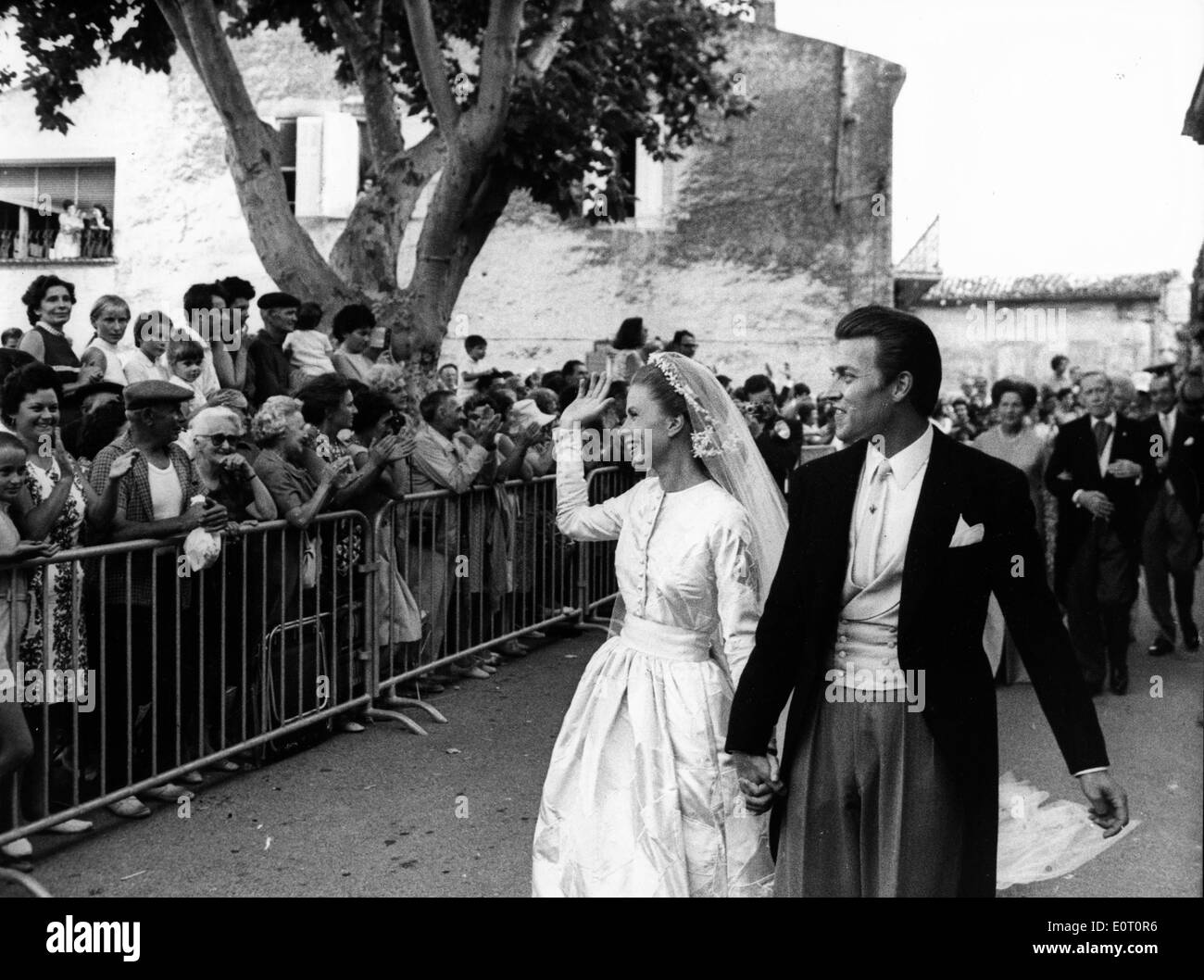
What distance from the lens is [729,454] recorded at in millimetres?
4828

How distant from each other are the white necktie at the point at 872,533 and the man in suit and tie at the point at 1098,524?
572 cm

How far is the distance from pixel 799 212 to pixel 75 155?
34.1ft

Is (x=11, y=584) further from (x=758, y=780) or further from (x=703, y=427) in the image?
(x=758, y=780)

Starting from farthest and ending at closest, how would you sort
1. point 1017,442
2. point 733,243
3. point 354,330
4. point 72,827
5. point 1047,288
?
point 1047,288, point 733,243, point 354,330, point 1017,442, point 72,827

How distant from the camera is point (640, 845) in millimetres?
4582

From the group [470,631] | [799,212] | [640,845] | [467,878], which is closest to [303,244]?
[470,631]

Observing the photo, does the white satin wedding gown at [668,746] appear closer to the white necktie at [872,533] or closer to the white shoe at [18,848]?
the white necktie at [872,533]

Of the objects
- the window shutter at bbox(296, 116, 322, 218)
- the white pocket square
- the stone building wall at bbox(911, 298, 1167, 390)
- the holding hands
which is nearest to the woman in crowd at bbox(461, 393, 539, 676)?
the holding hands

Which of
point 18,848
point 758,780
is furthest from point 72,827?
point 758,780

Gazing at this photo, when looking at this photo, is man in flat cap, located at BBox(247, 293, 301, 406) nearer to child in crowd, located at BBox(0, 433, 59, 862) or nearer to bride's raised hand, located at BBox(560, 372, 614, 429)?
child in crowd, located at BBox(0, 433, 59, 862)

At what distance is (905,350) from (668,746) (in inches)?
61.1

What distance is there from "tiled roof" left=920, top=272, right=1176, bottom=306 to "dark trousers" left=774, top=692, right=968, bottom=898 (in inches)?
908
